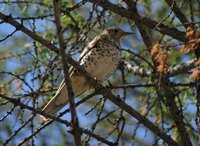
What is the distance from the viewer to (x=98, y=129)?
26.3ft

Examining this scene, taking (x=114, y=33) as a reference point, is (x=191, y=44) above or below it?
below

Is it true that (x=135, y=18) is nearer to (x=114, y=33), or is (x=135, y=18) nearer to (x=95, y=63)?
(x=95, y=63)

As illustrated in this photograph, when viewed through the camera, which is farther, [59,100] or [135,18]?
[59,100]

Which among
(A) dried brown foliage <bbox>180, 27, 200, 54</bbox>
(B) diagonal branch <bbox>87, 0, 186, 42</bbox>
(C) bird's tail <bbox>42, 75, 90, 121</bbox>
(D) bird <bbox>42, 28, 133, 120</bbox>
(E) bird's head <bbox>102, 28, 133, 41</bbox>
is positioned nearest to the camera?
(A) dried brown foliage <bbox>180, 27, 200, 54</bbox>

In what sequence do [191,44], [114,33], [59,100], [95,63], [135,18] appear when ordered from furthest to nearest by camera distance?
[114,33], [95,63], [59,100], [135,18], [191,44]

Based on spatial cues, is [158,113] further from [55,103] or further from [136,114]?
[136,114]

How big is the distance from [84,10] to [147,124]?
4.47 meters

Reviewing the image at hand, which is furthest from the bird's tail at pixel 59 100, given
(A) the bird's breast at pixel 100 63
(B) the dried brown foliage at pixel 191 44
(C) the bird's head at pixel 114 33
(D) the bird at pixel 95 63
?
(B) the dried brown foliage at pixel 191 44

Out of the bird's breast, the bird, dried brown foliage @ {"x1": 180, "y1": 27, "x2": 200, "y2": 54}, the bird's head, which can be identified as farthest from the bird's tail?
dried brown foliage @ {"x1": 180, "y1": 27, "x2": 200, "y2": 54}

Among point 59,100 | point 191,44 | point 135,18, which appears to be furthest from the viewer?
point 59,100

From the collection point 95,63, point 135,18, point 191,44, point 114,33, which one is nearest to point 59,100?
point 95,63


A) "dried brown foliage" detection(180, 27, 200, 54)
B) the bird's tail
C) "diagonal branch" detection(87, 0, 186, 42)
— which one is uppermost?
"diagonal branch" detection(87, 0, 186, 42)

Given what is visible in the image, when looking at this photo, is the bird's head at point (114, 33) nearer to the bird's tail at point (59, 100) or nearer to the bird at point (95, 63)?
the bird at point (95, 63)

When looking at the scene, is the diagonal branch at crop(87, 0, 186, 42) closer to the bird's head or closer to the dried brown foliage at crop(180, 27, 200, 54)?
the dried brown foliage at crop(180, 27, 200, 54)
